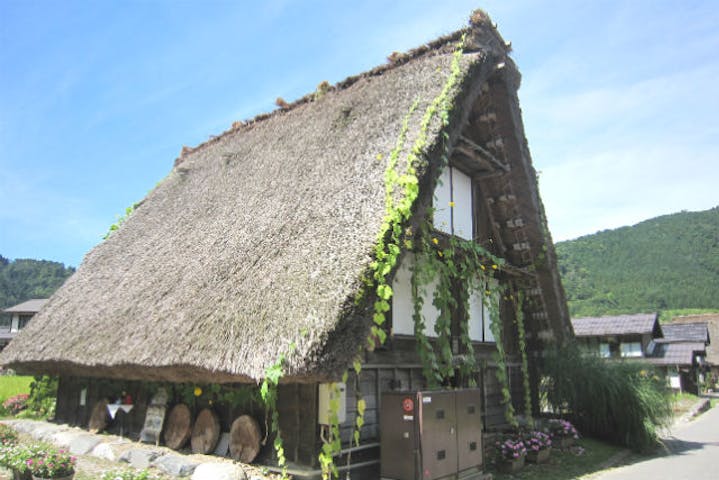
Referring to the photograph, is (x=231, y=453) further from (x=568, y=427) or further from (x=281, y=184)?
(x=568, y=427)

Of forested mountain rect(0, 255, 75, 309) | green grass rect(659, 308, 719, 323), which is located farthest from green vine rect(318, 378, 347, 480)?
forested mountain rect(0, 255, 75, 309)

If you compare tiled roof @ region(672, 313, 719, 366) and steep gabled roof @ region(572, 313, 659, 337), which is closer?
steep gabled roof @ region(572, 313, 659, 337)

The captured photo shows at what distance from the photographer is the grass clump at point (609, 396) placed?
10320 mm

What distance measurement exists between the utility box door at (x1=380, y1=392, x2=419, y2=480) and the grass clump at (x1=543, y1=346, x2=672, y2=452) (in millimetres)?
6300

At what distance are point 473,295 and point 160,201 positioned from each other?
26.5ft

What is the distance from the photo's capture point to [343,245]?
6117 millimetres

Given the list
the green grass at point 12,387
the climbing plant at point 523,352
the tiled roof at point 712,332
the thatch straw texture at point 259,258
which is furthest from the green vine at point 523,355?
the tiled roof at point 712,332

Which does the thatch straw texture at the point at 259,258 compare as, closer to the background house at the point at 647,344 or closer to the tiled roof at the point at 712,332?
the background house at the point at 647,344

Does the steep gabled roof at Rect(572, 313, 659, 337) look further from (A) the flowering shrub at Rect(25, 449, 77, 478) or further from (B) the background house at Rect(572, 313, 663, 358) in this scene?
(A) the flowering shrub at Rect(25, 449, 77, 478)

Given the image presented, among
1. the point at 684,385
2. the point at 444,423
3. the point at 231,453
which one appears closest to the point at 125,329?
the point at 231,453

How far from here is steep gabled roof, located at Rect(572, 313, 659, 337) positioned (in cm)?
2745

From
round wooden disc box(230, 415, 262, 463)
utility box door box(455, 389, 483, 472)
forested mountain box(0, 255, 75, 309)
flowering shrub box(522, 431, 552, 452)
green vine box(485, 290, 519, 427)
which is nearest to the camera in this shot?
round wooden disc box(230, 415, 262, 463)

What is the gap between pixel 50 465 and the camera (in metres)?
→ 5.95

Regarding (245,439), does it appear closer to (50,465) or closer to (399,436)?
(399,436)
